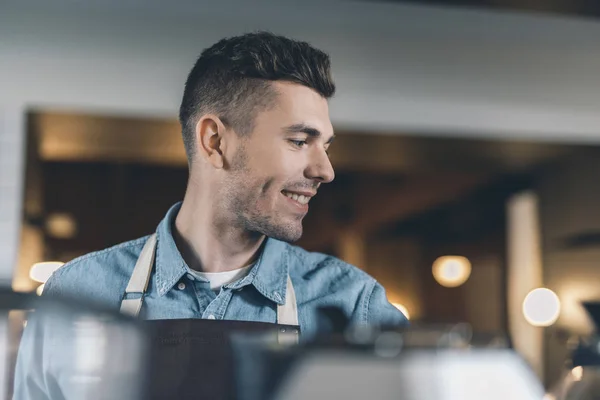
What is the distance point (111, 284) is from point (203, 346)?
1.99 feet

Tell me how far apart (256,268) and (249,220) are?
0.10 metres

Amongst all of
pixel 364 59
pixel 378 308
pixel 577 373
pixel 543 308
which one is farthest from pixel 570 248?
pixel 577 373

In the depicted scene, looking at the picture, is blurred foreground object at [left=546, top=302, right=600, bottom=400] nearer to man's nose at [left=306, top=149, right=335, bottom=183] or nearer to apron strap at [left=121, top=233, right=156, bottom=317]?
man's nose at [left=306, top=149, right=335, bottom=183]

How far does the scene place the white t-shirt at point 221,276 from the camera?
1.26 metres

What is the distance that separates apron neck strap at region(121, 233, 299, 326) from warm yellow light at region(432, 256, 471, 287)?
4712 millimetres

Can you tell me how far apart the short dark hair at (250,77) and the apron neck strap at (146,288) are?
24 centimetres

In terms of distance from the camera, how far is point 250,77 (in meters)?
1.33

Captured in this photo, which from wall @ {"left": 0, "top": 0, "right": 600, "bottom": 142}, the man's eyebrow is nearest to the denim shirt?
the man's eyebrow

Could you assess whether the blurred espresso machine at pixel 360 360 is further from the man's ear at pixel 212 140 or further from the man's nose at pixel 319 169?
the man's ear at pixel 212 140

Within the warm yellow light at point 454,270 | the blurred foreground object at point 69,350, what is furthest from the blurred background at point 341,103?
the warm yellow light at point 454,270

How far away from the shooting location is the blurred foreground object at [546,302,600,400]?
677 mm

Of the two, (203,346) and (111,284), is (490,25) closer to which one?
(111,284)

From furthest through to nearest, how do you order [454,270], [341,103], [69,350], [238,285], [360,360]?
[454,270], [341,103], [238,285], [69,350], [360,360]

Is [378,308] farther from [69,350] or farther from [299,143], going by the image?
[69,350]
